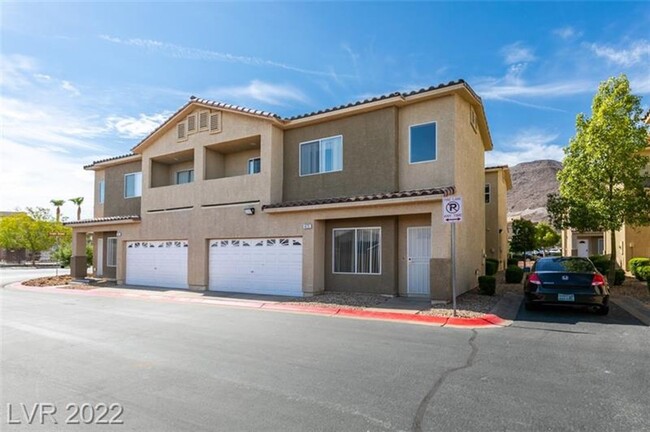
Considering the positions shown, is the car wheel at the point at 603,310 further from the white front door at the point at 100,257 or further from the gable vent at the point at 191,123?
the white front door at the point at 100,257

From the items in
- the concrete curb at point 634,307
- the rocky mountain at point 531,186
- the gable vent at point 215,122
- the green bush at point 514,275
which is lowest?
the concrete curb at point 634,307

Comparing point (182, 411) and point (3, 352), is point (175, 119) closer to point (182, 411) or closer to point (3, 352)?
point (3, 352)

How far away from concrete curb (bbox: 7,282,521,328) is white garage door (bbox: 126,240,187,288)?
4.87ft

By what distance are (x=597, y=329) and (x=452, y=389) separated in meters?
5.44

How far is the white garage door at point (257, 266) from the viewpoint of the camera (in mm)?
15641

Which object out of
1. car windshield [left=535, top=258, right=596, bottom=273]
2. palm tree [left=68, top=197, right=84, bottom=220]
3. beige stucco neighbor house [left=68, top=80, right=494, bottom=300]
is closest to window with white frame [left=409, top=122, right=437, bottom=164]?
beige stucco neighbor house [left=68, top=80, right=494, bottom=300]

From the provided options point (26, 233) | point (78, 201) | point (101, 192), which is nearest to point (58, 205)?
point (78, 201)

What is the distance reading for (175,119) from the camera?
19.4m

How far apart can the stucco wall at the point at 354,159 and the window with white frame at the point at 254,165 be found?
212 centimetres

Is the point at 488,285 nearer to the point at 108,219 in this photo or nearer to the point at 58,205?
the point at 108,219

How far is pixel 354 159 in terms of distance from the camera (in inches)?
598

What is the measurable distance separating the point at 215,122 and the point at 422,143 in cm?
894

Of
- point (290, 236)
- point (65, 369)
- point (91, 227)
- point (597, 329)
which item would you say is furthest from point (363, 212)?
point (91, 227)

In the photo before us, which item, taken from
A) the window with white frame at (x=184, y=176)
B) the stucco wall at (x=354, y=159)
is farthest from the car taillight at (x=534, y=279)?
the window with white frame at (x=184, y=176)
